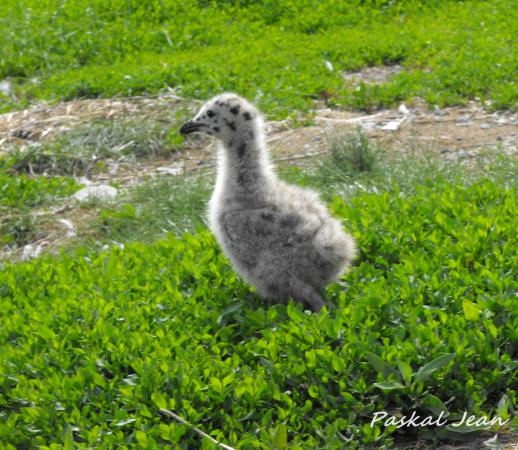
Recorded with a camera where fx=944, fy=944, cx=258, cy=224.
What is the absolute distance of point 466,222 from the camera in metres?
7.29

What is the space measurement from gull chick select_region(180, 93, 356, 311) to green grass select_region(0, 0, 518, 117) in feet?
17.1

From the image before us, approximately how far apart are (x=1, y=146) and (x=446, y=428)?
8293 millimetres

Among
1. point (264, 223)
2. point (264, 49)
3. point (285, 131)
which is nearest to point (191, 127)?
point (264, 223)

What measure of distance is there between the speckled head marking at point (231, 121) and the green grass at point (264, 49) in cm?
516

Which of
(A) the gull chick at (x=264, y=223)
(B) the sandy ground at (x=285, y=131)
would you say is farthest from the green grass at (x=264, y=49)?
(A) the gull chick at (x=264, y=223)

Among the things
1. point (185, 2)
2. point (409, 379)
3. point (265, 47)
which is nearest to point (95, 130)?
point (265, 47)

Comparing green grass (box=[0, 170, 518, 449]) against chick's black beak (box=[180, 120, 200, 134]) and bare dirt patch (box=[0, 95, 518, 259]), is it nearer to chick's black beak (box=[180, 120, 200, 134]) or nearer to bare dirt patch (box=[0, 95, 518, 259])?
chick's black beak (box=[180, 120, 200, 134])

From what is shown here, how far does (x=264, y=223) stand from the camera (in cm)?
632

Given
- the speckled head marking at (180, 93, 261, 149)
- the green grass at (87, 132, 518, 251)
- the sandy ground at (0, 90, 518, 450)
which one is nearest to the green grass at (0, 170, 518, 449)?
the speckled head marking at (180, 93, 261, 149)

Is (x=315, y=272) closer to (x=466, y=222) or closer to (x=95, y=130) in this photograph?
(x=466, y=222)

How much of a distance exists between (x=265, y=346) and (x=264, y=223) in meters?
0.94

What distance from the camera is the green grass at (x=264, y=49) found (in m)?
12.5

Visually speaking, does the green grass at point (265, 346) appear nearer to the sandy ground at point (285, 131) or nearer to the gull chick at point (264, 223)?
the gull chick at point (264, 223)

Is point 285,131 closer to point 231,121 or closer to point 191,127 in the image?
point 191,127
